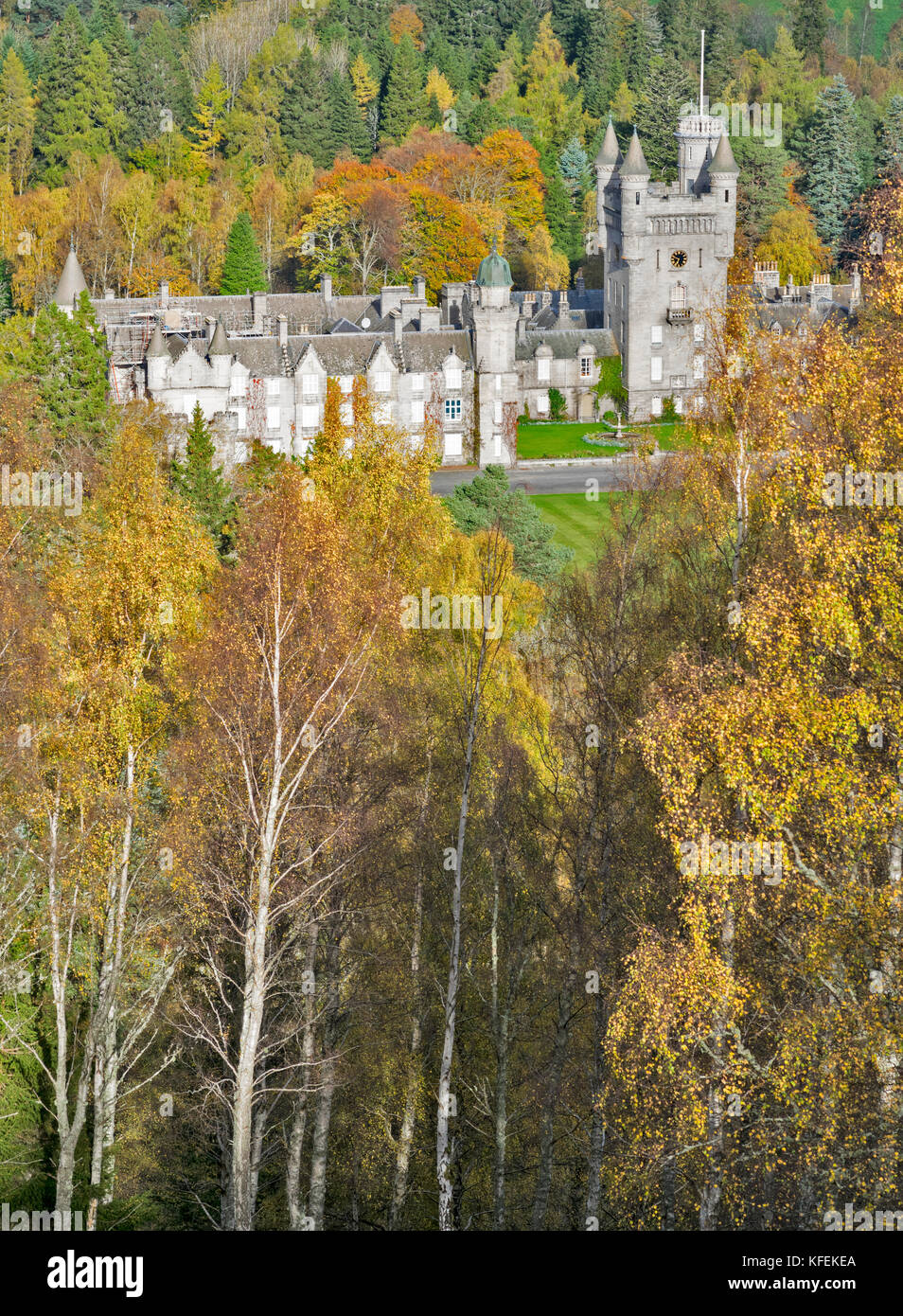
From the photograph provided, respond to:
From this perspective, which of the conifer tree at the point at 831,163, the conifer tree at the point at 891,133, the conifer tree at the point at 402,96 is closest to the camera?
the conifer tree at the point at 891,133

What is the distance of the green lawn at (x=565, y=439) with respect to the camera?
8449 cm

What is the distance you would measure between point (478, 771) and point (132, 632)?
6.48 m

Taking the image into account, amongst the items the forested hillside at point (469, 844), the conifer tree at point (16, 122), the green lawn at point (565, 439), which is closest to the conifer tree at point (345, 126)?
the conifer tree at point (16, 122)

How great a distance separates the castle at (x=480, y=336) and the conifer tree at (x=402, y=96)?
31148mm

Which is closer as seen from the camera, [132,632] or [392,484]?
[132,632]

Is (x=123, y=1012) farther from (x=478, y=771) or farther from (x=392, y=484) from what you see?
(x=392, y=484)

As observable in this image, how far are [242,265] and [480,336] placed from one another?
2414cm

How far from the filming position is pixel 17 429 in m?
54.6

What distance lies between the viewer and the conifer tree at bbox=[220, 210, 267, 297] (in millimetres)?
100938

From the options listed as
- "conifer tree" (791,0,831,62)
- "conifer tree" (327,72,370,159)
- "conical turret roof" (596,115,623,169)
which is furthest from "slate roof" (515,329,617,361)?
"conifer tree" (791,0,831,62)

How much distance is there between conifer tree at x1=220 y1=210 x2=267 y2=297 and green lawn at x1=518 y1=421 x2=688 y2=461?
19.9m

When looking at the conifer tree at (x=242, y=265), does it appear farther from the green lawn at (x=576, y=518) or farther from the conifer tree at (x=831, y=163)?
the conifer tree at (x=831, y=163)

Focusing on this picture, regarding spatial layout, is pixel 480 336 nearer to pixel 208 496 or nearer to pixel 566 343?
pixel 566 343

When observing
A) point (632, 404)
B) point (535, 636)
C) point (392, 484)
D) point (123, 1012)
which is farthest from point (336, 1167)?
point (632, 404)
